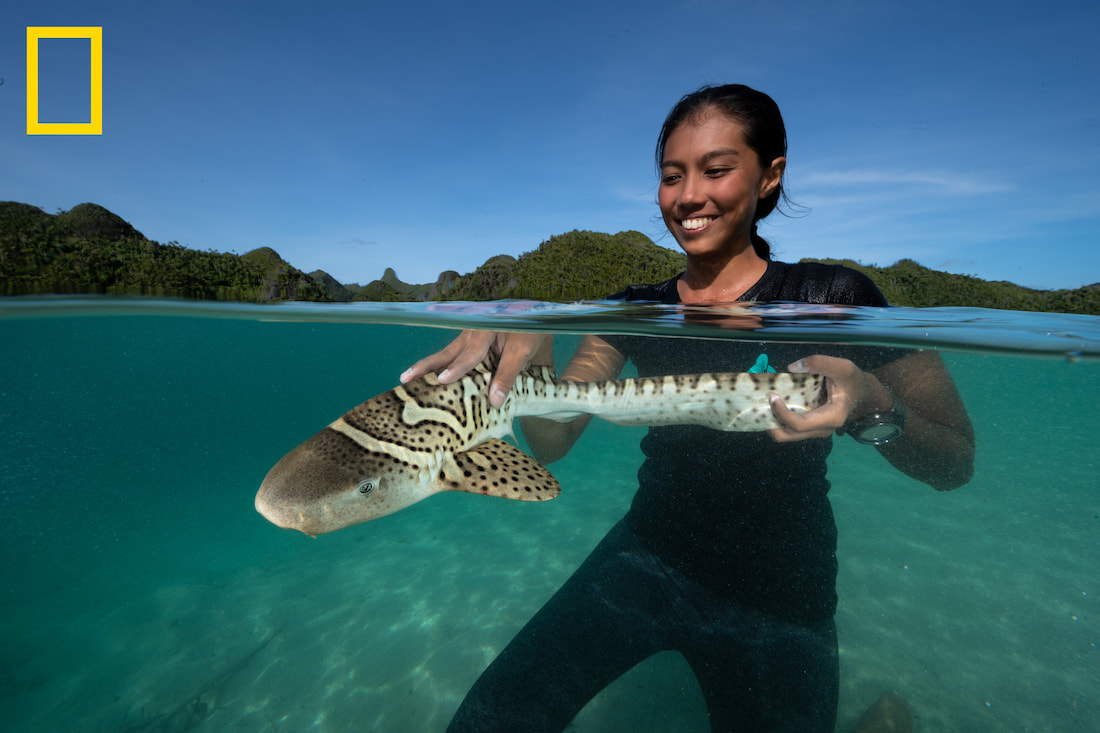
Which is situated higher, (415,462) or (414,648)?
(415,462)

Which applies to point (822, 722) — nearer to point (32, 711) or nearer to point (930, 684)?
point (930, 684)

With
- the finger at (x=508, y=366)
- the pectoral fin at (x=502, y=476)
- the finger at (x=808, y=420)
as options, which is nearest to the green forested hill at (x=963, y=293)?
the finger at (x=808, y=420)

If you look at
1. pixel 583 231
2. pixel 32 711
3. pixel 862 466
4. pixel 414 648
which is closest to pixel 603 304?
pixel 414 648

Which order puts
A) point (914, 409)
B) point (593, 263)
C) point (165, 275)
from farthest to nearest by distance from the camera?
point (593, 263) < point (165, 275) < point (914, 409)

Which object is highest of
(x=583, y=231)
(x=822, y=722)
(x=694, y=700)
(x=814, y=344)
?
(x=583, y=231)

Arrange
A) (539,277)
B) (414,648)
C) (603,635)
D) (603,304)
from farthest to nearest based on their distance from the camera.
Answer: (539,277) < (414,648) < (603,304) < (603,635)

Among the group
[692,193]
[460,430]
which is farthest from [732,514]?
[692,193]

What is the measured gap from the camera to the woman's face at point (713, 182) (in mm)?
3500

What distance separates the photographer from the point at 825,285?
3629 millimetres

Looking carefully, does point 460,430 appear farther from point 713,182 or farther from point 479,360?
point 713,182

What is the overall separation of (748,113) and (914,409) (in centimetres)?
257

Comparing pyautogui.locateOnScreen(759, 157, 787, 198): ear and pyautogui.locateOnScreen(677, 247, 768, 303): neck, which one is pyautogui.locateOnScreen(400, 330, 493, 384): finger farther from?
pyautogui.locateOnScreen(759, 157, 787, 198): ear

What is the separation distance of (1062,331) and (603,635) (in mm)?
7192

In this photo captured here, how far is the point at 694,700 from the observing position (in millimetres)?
5395
